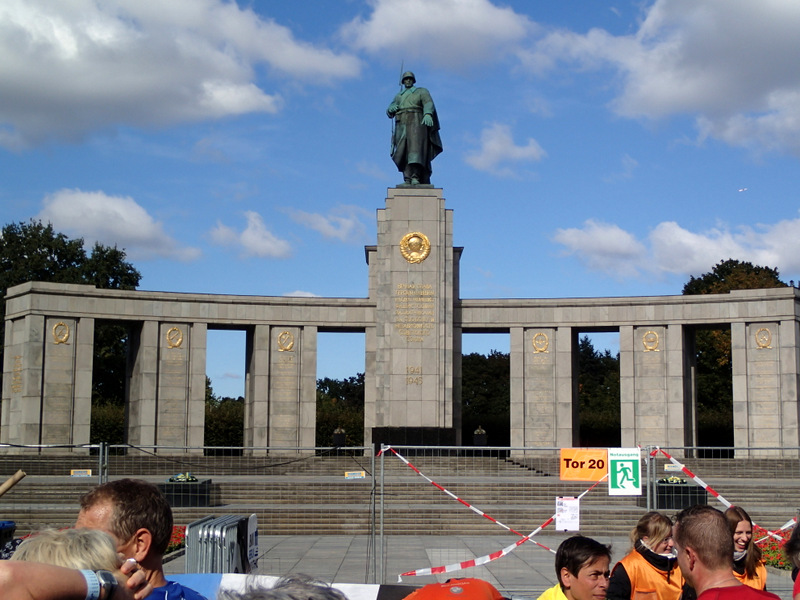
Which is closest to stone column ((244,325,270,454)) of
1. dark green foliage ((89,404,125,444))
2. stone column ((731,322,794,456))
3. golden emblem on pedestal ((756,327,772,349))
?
dark green foliage ((89,404,125,444))

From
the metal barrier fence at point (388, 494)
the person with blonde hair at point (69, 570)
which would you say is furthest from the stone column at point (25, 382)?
the person with blonde hair at point (69, 570)

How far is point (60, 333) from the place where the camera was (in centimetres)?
3150

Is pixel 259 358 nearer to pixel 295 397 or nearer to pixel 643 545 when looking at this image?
pixel 295 397

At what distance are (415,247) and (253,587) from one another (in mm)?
29969

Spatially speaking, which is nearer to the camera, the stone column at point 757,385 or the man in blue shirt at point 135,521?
the man in blue shirt at point 135,521

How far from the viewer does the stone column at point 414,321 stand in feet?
105

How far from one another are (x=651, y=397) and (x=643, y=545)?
27299 millimetres

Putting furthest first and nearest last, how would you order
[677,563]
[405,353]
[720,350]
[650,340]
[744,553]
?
[720,350], [650,340], [405,353], [744,553], [677,563]

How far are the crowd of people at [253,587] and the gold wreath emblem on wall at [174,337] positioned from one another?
28233mm

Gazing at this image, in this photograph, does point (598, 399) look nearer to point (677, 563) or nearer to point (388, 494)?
point (388, 494)

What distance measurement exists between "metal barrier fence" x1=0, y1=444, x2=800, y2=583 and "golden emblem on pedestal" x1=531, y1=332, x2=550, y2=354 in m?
5.65

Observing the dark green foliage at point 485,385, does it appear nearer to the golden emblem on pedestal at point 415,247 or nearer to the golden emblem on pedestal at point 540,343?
the golden emblem on pedestal at point 540,343

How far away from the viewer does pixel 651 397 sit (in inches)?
1275

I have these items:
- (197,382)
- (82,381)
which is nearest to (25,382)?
(82,381)
